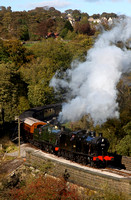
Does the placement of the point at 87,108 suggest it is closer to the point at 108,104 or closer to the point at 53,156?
the point at 108,104

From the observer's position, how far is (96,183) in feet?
62.5

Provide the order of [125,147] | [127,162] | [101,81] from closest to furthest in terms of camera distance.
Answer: [127,162]
[125,147]
[101,81]

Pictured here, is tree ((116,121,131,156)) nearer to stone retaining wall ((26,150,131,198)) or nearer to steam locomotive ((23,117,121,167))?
steam locomotive ((23,117,121,167))

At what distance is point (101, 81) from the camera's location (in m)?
28.5

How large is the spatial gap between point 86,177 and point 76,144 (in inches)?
135

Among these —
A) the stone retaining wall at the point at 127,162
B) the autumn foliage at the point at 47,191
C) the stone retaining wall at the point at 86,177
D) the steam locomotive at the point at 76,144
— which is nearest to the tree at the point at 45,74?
the steam locomotive at the point at 76,144

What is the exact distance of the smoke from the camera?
90.6 ft

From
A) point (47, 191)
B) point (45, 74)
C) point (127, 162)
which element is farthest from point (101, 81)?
point (45, 74)

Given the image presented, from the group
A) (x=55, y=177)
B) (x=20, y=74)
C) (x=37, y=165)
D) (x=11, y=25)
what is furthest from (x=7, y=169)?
(x=11, y=25)

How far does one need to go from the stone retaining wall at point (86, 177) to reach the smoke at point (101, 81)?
763 cm

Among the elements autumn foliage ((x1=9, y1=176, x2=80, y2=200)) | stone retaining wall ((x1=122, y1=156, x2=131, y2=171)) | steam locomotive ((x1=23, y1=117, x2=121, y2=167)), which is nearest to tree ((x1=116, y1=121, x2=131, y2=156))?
steam locomotive ((x1=23, y1=117, x2=121, y2=167))

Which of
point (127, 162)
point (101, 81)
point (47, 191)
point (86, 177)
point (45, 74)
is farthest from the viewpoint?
point (45, 74)

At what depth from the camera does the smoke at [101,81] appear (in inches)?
1087

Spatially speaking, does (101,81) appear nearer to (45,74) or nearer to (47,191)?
(47,191)
